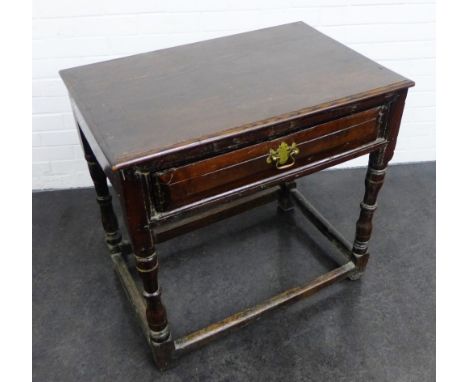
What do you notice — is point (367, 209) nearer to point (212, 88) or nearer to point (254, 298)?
point (254, 298)

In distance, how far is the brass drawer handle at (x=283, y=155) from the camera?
3.82 feet

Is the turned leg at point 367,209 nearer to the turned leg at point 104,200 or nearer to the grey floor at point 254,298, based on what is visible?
the grey floor at point 254,298

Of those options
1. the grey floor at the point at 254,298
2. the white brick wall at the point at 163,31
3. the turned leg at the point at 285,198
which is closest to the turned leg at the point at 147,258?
the grey floor at the point at 254,298

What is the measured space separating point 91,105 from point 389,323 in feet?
4.12

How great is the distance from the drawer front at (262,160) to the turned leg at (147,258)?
45 millimetres

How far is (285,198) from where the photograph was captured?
81.3 inches

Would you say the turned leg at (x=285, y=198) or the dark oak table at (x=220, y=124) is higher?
the dark oak table at (x=220, y=124)

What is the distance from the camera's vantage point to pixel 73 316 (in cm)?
166

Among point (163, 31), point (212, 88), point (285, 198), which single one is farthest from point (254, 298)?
point (163, 31)

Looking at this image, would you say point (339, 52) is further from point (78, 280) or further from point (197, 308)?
point (78, 280)

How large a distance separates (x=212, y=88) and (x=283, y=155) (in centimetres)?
28

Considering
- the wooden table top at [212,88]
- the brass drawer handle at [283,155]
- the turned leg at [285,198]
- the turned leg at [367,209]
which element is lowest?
the turned leg at [285,198]

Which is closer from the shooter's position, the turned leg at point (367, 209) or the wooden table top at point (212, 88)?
the wooden table top at point (212, 88)

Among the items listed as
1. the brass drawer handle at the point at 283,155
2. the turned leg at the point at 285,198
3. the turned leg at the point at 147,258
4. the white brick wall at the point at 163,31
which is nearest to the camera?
the turned leg at the point at 147,258
